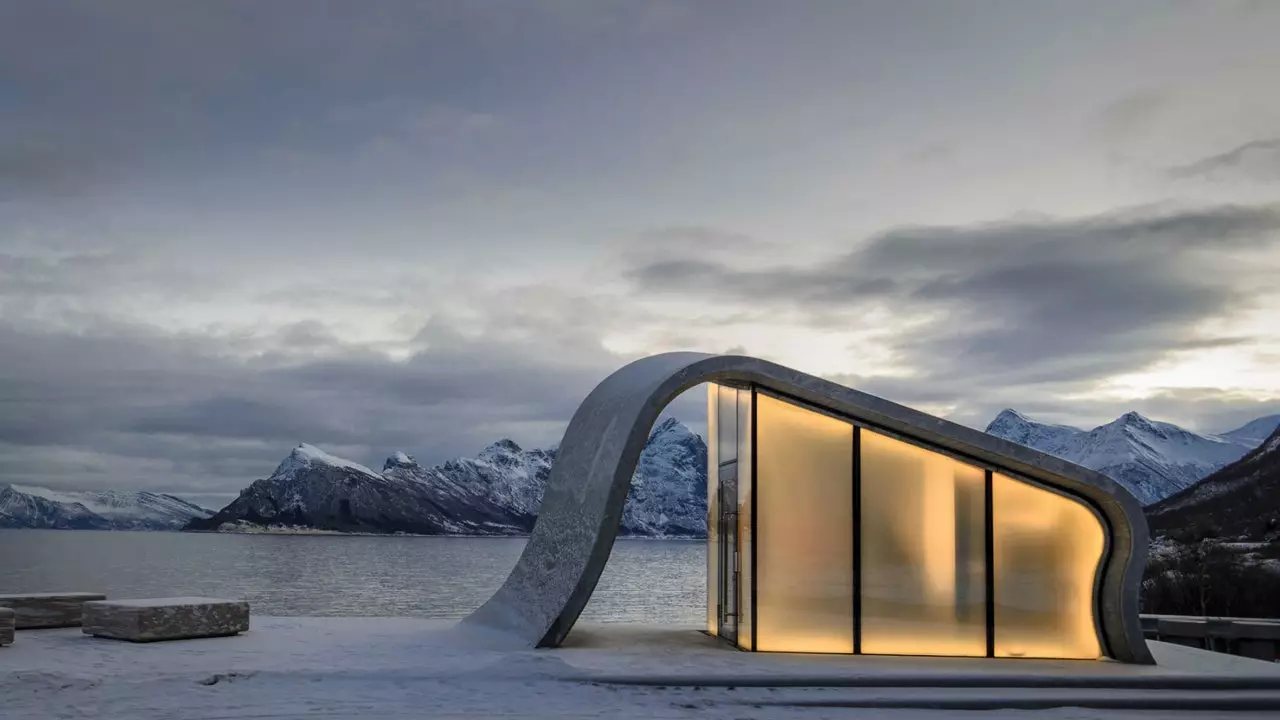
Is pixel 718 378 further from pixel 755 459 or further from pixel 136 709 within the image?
pixel 136 709

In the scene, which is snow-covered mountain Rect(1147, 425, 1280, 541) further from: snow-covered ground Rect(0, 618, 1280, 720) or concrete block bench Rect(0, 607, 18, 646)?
concrete block bench Rect(0, 607, 18, 646)

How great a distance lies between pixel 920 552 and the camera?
13719 mm

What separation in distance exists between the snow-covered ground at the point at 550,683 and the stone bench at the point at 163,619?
→ 0.79 ft

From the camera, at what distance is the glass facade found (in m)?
13.6

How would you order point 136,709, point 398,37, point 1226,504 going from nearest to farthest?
1. point 136,709
2. point 398,37
3. point 1226,504

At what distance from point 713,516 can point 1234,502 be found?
267ft

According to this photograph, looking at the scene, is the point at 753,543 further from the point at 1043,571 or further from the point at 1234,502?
the point at 1234,502

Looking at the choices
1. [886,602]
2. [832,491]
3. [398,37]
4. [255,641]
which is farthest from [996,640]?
[398,37]

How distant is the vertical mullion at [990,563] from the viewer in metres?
13.6

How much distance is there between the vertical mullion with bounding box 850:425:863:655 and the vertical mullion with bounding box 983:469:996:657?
1582 millimetres

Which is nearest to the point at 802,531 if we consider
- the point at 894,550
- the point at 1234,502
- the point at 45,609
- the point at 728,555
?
the point at 894,550

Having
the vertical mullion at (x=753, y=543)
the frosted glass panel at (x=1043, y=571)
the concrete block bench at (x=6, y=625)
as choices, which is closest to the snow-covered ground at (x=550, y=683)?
the concrete block bench at (x=6, y=625)

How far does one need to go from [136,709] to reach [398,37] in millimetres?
14151

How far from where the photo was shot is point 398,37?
20.3 meters
